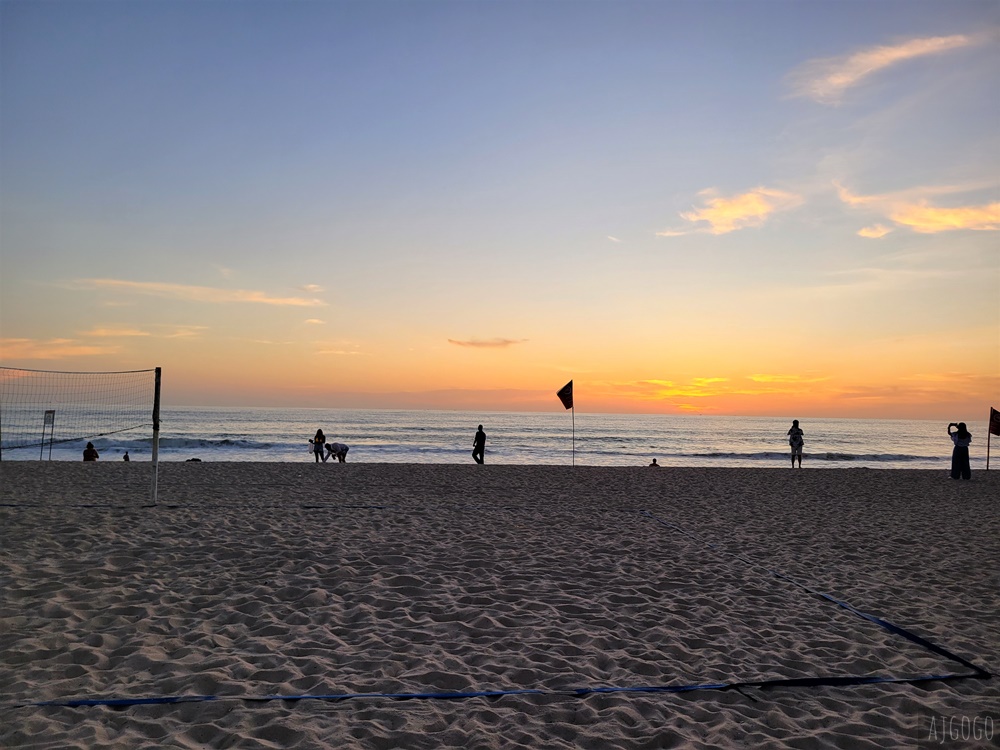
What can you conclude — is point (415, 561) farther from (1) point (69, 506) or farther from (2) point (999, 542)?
(2) point (999, 542)

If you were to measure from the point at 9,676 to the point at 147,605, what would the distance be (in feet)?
4.25

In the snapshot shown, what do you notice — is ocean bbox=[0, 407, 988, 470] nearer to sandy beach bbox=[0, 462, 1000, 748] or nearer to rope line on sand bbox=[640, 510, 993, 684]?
sandy beach bbox=[0, 462, 1000, 748]

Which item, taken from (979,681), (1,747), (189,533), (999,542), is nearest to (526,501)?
(189,533)

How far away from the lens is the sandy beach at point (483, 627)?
10.2 ft

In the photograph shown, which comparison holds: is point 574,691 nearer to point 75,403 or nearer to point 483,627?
point 483,627

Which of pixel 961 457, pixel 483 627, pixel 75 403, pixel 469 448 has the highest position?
pixel 75 403

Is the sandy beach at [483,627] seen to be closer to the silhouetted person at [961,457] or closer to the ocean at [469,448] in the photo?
the silhouetted person at [961,457]

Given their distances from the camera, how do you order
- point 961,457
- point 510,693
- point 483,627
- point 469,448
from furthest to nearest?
point 469,448
point 961,457
point 483,627
point 510,693

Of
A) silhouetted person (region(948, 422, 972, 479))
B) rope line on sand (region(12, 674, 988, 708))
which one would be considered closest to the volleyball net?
rope line on sand (region(12, 674, 988, 708))

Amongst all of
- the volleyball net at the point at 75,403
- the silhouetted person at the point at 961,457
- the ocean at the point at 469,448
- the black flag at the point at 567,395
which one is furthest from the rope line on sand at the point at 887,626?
the ocean at the point at 469,448

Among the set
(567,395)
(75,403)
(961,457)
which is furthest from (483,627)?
(75,403)

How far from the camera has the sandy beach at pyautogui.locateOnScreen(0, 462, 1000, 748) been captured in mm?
3119

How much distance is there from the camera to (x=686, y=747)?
2.94 meters

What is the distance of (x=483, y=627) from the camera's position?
14.8 feet
